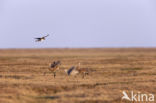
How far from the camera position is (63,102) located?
53.8 ft

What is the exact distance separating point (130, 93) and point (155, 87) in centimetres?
224

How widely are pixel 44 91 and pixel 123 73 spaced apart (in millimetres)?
9732

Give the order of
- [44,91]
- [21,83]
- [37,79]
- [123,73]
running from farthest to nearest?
[123,73] < [37,79] < [21,83] < [44,91]

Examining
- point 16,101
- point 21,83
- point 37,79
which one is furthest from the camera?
point 37,79

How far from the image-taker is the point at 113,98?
17.3 meters

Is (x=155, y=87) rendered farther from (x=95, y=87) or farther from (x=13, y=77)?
(x=13, y=77)

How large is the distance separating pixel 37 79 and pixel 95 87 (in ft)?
14.6

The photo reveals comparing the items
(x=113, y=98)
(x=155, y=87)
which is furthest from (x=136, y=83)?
(x=113, y=98)

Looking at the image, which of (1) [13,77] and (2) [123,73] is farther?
(2) [123,73]

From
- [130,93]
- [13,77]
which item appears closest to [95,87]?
[130,93]

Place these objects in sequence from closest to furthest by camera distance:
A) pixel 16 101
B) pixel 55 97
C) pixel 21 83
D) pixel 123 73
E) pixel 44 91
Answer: pixel 16 101 < pixel 55 97 < pixel 44 91 < pixel 21 83 < pixel 123 73

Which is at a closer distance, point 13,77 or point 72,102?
point 72,102

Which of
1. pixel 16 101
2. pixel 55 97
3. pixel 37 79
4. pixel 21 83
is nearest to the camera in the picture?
pixel 16 101

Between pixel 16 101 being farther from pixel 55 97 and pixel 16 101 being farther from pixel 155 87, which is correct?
pixel 155 87
